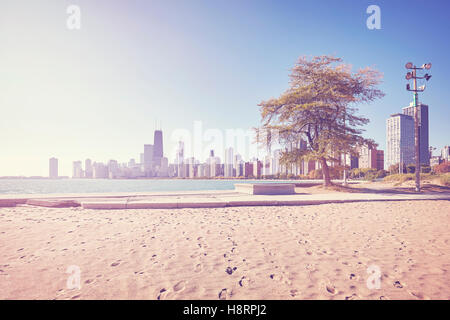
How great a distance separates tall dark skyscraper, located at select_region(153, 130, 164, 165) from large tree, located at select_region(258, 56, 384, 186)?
466 feet

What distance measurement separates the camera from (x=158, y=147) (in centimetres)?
15725

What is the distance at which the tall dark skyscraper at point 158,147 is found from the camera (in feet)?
502

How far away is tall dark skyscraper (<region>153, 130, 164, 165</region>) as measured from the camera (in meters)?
153

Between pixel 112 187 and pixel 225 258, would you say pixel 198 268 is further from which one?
pixel 112 187

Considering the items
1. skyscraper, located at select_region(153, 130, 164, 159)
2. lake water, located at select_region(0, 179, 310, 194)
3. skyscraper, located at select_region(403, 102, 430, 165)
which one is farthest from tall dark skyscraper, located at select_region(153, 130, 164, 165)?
skyscraper, located at select_region(403, 102, 430, 165)

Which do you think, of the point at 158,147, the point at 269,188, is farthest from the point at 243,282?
the point at 158,147

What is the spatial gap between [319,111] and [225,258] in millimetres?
16395

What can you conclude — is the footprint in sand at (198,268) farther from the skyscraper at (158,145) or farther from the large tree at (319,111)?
the skyscraper at (158,145)

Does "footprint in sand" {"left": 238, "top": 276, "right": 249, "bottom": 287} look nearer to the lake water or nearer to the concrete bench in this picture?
the concrete bench

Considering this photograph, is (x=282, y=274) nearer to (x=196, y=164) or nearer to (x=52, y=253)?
(x=52, y=253)

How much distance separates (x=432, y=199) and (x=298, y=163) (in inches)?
314

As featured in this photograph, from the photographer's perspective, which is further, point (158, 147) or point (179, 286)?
point (158, 147)

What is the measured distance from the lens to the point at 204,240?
491 cm
